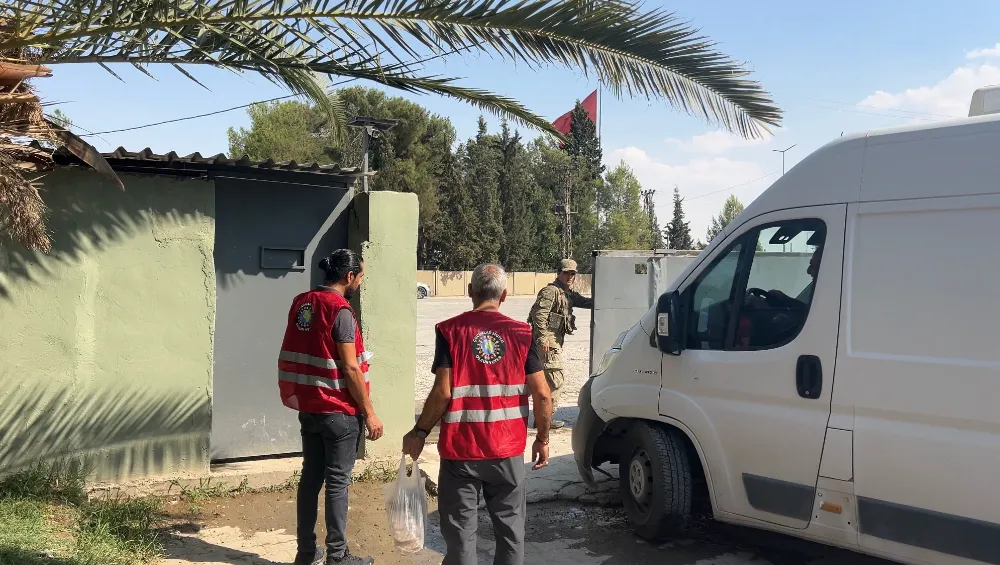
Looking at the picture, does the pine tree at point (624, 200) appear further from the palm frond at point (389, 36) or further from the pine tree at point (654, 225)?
the palm frond at point (389, 36)

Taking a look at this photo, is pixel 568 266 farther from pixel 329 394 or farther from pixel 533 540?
pixel 329 394

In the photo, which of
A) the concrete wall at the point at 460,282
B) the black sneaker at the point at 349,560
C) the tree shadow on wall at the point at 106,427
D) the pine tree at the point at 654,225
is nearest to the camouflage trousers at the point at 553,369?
the tree shadow on wall at the point at 106,427

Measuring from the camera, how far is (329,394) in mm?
4059

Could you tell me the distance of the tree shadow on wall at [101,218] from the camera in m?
5.06

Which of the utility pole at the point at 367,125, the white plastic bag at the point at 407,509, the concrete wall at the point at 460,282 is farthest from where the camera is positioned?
the concrete wall at the point at 460,282

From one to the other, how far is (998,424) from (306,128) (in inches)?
1311

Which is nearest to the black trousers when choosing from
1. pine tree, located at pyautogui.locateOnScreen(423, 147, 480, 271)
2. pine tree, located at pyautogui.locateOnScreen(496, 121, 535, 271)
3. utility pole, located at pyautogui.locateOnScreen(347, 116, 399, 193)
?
utility pole, located at pyautogui.locateOnScreen(347, 116, 399, 193)

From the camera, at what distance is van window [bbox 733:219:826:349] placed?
4078 millimetres

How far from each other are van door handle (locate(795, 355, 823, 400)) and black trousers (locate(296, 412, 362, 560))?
2.32 meters

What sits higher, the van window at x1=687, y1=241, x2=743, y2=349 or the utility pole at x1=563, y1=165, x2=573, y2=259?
the utility pole at x1=563, y1=165, x2=573, y2=259

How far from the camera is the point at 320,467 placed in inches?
165

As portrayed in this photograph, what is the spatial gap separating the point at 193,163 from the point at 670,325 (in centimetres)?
354

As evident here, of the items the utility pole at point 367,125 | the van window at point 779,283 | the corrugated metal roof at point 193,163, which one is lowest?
the van window at point 779,283

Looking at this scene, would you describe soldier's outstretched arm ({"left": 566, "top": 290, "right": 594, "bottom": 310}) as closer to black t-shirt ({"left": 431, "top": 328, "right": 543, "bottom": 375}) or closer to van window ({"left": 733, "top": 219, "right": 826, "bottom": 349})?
van window ({"left": 733, "top": 219, "right": 826, "bottom": 349})
